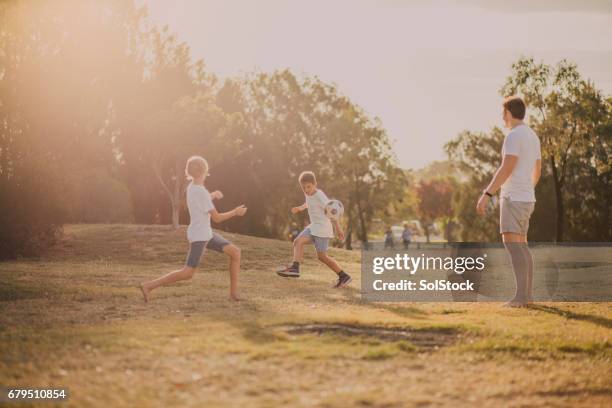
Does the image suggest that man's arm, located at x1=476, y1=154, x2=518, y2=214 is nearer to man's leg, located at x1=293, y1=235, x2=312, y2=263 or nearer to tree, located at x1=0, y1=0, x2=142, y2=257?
man's leg, located at x1=293, y1=235, x2=312, y2=263

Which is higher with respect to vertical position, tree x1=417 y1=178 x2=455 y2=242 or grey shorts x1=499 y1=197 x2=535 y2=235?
tree x1=417 y1=178 x2=455 y2=242

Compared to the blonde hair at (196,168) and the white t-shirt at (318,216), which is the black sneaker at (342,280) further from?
the blonde hair at (196,168)

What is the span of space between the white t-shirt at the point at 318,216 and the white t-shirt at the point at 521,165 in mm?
3848

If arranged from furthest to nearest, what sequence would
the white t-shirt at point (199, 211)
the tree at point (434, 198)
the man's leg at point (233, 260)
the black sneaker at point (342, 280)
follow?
the tree at point (434, 198), the black sneaker at point (342, 280), the man's leg at point (233, 260), the white t-shirt at point (199, 211)

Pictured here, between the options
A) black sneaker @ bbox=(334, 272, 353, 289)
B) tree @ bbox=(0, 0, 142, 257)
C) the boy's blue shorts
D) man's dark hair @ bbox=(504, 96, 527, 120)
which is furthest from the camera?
tree @ bbox=(0, 0, 142, 257)

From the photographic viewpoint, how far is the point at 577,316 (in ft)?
27.7

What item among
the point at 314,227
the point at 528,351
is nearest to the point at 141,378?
the point at 528,351

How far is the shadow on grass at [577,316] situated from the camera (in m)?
7.88

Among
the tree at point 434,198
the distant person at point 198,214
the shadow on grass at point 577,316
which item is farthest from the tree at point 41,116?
the tree at point 434,198

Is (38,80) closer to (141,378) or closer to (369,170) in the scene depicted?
(141,378)

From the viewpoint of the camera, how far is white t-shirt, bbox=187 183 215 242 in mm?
9109

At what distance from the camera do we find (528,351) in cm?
614

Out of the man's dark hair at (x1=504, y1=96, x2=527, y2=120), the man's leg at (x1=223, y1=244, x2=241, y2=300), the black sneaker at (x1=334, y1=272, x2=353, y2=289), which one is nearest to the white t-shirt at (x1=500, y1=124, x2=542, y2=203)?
the man's dark hair at (x1=504, y1=96, x2=527, y2=120)

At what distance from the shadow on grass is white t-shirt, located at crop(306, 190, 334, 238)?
4.11 meters
